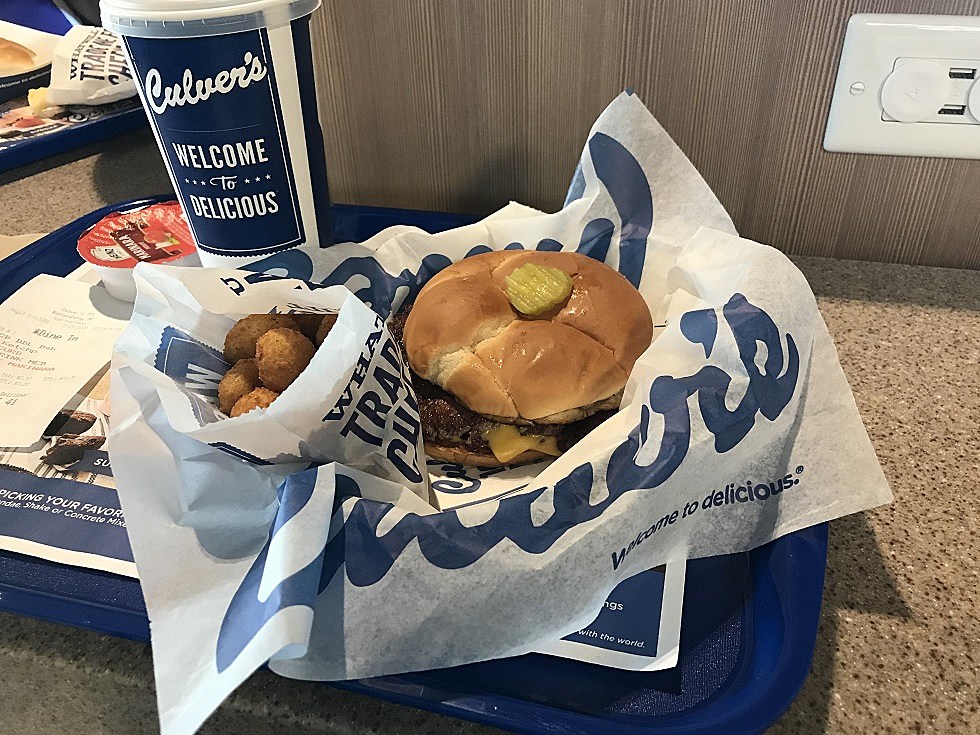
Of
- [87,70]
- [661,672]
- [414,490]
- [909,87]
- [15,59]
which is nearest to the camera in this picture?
[661,672]

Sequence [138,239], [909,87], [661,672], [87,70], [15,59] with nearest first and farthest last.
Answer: [661,672] → [909,87] → [138,239] → [87,70] → [15,59]

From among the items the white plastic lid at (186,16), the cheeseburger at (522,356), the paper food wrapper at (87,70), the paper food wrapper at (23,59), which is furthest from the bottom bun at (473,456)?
the paper food wrapper at (23,59)

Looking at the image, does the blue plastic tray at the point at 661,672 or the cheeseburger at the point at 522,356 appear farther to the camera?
the cheeseburger at the point at 522,356

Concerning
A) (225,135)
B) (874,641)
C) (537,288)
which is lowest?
(874,641)

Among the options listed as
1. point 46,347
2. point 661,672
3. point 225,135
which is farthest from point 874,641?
point 46,347

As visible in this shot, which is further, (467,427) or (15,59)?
(15,59)

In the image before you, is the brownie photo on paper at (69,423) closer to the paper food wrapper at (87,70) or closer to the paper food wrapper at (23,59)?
the paper food wrapper at (87,70)

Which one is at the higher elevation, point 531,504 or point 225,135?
point 225,135

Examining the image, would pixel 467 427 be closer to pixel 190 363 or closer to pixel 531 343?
pixel 531 343
